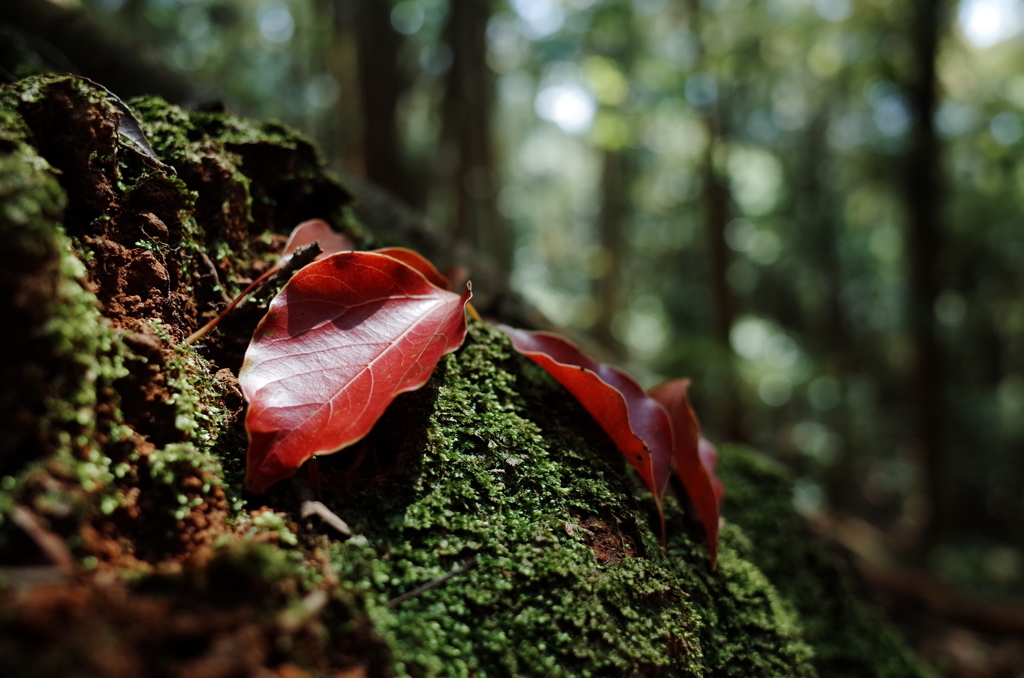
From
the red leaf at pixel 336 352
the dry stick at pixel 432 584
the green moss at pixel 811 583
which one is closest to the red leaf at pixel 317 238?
the red leaf at pixel 336 352

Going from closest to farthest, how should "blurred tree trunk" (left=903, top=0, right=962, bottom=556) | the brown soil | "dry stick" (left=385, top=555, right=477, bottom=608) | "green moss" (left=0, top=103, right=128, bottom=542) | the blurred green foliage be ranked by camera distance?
1. the brown soil
2. "green moss" (left=0, top=103, right=128, bottom=542)
3. "dry stick" (left=385, top=555, right=477, bottom=608)
4. "blurred tree trunk" (left=903, top=0, right=962, bottom=556)
5. the blurred green foliage

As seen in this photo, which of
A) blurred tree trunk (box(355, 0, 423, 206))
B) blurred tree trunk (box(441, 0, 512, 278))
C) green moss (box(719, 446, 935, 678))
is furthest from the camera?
blurred tree trunk (box(441, 0, 512, 278))

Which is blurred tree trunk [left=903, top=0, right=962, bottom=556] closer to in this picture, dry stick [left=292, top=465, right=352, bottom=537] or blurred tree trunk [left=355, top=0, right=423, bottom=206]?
blurred tree trunk [left=355, top=0, right=423, bottom=206]

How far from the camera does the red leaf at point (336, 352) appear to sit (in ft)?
2.49

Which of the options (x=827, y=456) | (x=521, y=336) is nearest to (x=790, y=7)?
(x=827, y=456)

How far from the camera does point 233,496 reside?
0.75 metres

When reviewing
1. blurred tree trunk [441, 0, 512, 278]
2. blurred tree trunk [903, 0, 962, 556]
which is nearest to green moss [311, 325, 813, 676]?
blurred tree trunk [441, 0, 512, 278]

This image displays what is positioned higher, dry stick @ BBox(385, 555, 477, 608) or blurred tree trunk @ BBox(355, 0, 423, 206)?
blurred tree trunk @ BBox(355, 0, 423, 206)

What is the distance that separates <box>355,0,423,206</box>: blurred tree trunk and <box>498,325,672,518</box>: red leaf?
433 centimetres

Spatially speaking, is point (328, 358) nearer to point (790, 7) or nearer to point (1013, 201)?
point (790, 7)

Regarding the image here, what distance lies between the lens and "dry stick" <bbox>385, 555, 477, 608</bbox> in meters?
0.70

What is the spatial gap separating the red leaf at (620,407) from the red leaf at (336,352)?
0.23 meters

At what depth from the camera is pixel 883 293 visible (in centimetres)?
1791

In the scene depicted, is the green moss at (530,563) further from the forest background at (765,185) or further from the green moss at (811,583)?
the forest background at (765,185)
